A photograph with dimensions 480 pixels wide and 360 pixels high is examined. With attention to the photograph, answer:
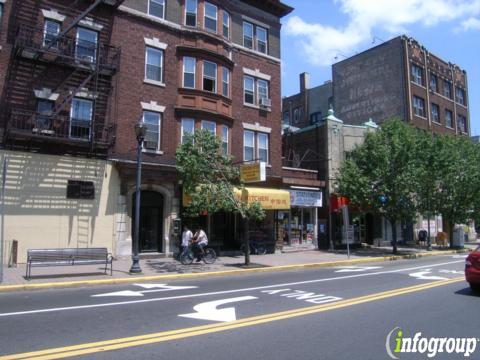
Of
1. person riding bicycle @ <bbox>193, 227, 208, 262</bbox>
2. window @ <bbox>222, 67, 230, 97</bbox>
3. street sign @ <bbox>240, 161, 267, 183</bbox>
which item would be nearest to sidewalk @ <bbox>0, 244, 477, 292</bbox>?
person riding bicycle @ <bbox>193, 227, 208, 262</bbox>

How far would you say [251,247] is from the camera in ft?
76.0

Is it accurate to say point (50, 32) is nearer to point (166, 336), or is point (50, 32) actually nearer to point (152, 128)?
point (152, 128)

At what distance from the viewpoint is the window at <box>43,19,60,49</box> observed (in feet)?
59.7

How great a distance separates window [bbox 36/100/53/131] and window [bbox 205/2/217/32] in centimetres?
949

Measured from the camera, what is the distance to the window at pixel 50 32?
716 inches

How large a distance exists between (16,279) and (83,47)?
34.7 feet

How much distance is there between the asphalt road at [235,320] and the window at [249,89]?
14.9 meters

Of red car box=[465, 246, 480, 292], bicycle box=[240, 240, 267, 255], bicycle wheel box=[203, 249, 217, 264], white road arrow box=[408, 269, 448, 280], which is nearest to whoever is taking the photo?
red car box=[465, 246, 480, 292]

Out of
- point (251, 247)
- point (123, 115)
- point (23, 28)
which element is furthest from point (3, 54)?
point (251, 247)

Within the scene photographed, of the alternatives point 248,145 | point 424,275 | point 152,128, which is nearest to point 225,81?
point 248,145

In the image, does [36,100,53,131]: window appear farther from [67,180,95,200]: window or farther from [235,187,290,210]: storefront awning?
[235,187,290,210]: storefront awning

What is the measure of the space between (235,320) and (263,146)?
730 inches

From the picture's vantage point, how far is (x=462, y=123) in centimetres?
4519

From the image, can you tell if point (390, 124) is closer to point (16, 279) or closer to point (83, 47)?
point (83, 47)
